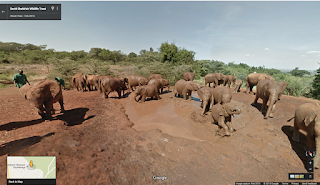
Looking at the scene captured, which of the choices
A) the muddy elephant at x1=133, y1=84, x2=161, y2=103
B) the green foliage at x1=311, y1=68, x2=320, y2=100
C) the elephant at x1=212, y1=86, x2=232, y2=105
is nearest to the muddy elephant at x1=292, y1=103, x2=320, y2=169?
the elephant at x1=212, y1=86, x2=232, y2=105

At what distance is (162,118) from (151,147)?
103 inches

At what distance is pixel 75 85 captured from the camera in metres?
13.4

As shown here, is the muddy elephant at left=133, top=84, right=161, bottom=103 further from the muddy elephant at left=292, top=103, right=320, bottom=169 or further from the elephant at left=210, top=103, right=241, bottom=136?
the muddy elephant at left=292, top=103, right=320, bottom=169

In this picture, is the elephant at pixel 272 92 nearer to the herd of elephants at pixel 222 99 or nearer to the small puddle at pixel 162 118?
the herd of elephants at pixel 222 99

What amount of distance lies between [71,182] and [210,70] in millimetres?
33202

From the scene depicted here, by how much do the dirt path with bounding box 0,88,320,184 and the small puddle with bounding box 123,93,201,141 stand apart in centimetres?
5

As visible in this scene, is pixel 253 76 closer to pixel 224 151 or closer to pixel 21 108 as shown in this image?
pixel 224 151

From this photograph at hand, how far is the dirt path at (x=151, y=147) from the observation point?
10.0 ft

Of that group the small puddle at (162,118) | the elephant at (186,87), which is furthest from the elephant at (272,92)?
the small puddle at (162,118)

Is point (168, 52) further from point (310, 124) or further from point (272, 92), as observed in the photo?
point (310, 124)

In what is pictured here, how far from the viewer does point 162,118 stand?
676 cm

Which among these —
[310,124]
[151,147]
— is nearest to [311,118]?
[310,124]

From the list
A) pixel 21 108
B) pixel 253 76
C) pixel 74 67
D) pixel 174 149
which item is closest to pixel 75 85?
pixel 74 67

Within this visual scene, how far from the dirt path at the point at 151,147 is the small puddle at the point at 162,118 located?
0.17 feet
